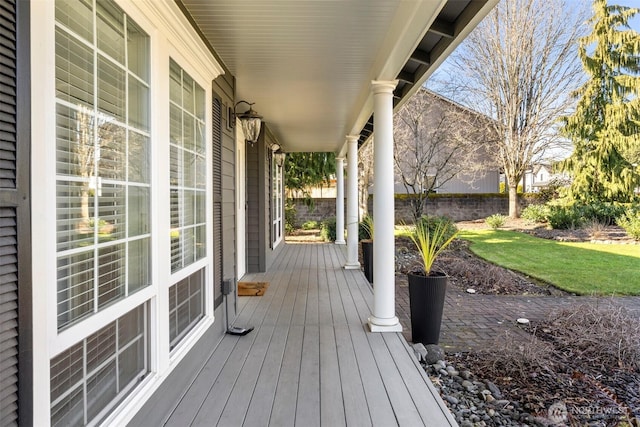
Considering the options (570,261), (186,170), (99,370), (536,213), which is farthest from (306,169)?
(99,370)

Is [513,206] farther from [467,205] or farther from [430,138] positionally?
[430,138]

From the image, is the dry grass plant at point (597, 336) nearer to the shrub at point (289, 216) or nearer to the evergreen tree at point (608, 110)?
the shrub at point (289, 216)

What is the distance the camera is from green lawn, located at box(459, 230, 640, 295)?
20.8ft

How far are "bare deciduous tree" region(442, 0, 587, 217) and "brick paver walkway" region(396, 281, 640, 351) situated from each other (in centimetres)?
951

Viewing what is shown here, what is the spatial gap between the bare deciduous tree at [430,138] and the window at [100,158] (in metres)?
6.77

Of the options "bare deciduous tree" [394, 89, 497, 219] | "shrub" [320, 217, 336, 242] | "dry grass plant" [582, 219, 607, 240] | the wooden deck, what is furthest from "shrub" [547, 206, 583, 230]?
the wooden deck

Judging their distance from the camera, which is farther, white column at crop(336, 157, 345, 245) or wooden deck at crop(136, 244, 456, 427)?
white column at crop(336, 157, 345, 245)

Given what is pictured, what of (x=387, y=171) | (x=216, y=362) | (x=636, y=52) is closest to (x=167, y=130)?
(x=216, y=362)

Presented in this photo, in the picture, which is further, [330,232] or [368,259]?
[330,232]

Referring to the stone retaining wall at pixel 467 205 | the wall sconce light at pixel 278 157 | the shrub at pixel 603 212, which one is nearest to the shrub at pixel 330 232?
the wall sconce light at pixel 278 157

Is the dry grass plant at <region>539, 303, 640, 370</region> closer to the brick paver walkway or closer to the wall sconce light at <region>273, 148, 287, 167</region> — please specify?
the brick paver walkway

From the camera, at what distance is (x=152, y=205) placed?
2006 millimetres

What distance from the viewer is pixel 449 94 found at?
12.5 m

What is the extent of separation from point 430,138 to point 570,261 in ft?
13.5
